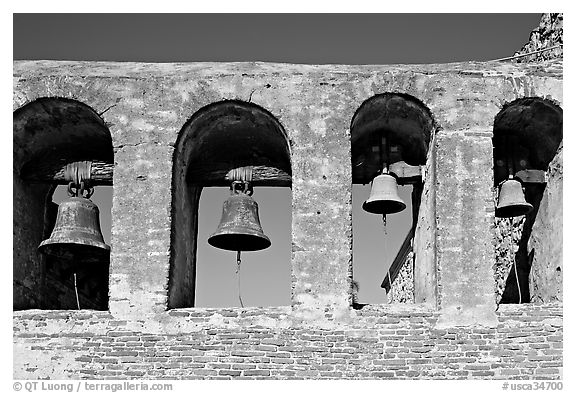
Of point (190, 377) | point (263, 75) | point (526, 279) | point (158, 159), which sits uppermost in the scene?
point (263, 75)

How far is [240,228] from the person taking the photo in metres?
12.1

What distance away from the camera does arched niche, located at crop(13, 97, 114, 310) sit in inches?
489

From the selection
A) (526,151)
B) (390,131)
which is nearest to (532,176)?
(526,151)

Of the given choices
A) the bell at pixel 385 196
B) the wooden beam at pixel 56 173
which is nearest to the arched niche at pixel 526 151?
the bell at pixel 385 196

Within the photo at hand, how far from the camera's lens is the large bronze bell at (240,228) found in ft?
39.9

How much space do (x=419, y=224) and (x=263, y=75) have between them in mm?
2174

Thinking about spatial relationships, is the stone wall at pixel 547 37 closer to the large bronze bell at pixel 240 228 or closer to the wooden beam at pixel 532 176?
the wooden beam at pixel 532 176

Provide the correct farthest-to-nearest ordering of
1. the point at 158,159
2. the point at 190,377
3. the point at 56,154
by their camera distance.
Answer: the point at 56,154 → the point at 158,159 → the point at 190,377

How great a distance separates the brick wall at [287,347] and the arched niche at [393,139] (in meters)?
1.66

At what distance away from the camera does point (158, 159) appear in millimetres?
12086

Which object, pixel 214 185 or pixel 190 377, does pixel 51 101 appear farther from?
pixel 190 377

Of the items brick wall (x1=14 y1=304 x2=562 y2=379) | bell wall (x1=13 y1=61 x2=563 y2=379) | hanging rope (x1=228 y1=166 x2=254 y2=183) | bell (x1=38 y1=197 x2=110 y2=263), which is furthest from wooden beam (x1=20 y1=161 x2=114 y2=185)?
brick wall (x1=14 y1=304 x2=562 y2=379)

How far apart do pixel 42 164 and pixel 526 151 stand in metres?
4.87

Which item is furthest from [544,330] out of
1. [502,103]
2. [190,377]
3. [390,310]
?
[190,377]
